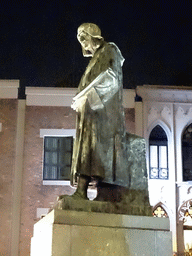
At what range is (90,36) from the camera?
17.2 feet

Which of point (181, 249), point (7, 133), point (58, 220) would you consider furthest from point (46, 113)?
point (58, 220)

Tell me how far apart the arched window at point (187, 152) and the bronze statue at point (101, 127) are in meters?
12.0

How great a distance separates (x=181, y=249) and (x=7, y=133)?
7.44 m

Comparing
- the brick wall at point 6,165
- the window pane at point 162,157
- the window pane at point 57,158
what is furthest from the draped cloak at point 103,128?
the window pane at point 162,157

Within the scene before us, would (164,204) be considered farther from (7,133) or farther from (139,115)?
(7,133)

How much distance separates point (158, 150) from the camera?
16438mm

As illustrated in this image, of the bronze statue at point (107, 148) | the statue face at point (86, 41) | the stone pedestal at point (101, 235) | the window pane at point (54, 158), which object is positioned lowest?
the stone pedestal at point (101, 235)

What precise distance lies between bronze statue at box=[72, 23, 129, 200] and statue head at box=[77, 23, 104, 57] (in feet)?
0.61

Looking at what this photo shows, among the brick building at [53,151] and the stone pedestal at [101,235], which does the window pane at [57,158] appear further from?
the stone pedestal at [101,235]

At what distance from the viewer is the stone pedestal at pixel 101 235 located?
414 centimetres

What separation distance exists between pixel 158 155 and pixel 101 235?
40.4 feet

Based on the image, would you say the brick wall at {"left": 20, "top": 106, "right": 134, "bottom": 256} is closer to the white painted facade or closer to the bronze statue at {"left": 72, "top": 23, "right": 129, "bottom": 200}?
the white painted facade

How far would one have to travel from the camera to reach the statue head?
5.20 meters

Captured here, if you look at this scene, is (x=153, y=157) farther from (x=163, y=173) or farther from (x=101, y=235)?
(x=101, y=235)
